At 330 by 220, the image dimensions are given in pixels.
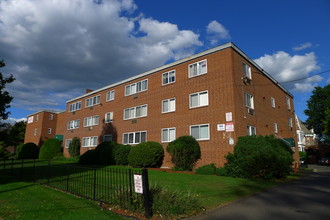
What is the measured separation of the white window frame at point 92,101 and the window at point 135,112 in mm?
6846

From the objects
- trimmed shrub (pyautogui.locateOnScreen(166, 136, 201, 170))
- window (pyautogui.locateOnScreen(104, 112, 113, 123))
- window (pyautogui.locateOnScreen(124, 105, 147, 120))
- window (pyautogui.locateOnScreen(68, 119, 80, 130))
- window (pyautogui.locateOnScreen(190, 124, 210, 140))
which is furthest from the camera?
window (pyautogui.locateOnScreen(68, 119, 80, 130))

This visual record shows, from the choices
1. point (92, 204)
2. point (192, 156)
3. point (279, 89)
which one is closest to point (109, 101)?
point (192, 156)

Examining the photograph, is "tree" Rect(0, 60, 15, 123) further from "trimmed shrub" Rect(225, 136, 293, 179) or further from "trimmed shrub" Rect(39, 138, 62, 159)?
"trimmed shrub" Rect(39, 138, 62, 159)

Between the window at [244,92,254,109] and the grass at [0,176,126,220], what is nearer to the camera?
the grass at [0,176,126,220]

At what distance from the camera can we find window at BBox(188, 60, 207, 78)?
63.1ft

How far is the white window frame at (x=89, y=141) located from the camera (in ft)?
98.8

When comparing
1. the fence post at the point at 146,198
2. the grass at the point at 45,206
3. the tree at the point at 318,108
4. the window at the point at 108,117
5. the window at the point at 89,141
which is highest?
the tree at the point at 318,108

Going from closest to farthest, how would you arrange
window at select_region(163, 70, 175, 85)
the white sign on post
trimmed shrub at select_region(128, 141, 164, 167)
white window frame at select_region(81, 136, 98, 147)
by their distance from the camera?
1. the white sign on post
2. trimmed shrub at select_region(128, 141, 164, 167)
3. window at select_region(163, 70, 175, 85)
4. white window frame at select_region(81, 136, 98, 147)

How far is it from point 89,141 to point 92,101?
5.28 m

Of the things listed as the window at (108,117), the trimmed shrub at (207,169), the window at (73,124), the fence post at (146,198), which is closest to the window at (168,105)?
the trimmed shrub at (207,169)

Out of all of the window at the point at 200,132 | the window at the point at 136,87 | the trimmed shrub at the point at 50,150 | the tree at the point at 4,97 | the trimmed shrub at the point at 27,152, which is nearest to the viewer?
the tree at the point at 4,97

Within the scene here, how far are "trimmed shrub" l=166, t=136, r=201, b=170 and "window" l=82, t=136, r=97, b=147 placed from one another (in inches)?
609

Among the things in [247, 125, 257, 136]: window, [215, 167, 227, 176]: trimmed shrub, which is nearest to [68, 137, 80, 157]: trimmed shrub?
[215, 167, 227, 176]: trimmed shrub

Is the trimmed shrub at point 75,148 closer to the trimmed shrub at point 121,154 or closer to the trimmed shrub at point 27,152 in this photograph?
the trimmed shrub at point 27,152
